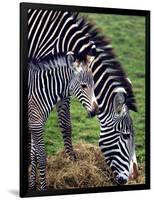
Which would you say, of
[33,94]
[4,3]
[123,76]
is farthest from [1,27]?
[123,76]

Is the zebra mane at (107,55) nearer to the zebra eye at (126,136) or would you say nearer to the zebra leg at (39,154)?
the zebra eye at (126,136)

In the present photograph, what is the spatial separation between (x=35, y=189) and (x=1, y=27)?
1230 millimetres

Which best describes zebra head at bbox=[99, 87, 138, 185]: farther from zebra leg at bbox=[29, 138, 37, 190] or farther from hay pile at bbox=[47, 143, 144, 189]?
zebra leg at bbox=[29, 138, 37, 190]

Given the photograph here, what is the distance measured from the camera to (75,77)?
16.6 feet

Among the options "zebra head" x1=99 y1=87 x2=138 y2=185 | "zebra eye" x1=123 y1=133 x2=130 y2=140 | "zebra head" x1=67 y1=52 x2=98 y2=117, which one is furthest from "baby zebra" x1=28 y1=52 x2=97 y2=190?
"zebra eye" x1=123 y1=133 x2=130 y2=140

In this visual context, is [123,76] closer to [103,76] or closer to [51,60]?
[103,76]

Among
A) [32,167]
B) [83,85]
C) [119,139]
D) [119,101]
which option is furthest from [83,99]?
[32,167]

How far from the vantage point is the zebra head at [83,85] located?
200 inches

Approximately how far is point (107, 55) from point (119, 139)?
2.16 feet

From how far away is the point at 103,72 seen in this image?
519cm

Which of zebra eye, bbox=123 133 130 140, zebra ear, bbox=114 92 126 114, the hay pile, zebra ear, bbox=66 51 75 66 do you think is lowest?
the hay pile

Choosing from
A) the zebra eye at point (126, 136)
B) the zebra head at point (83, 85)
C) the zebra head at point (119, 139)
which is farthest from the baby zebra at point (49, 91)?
the zebra eye at point (126, 136)

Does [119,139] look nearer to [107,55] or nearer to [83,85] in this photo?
[83,85]

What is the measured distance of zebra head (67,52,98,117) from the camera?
5074mm
